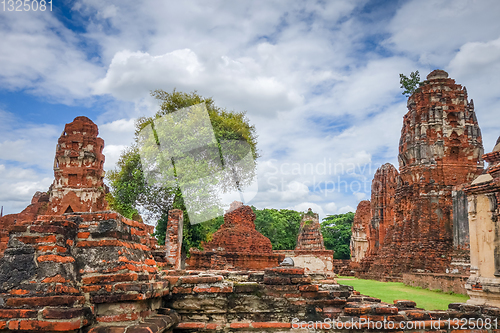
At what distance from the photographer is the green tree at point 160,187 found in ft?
48.0

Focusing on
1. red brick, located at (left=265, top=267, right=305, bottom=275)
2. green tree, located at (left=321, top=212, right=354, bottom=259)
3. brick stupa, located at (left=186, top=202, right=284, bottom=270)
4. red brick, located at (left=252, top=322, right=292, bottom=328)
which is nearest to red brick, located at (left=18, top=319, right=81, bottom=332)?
red brick, located at (left=252, top=322, right=292, bottom=328)

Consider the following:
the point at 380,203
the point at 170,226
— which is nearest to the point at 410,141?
the point at 380,203

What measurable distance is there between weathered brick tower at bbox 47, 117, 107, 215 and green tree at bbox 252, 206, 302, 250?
1062 inches

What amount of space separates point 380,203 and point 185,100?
1794 cm

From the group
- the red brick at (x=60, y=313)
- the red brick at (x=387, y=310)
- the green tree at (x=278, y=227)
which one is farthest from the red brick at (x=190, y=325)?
the green tree at (x=278, y=227)

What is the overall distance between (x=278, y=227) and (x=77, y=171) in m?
29.1

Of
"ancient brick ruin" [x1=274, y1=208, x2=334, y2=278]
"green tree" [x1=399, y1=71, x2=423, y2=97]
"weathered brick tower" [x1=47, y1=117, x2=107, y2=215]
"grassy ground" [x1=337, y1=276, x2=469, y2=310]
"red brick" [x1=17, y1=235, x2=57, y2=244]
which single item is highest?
"green tree" [x1=399, y1=71, x2=423, y2=97]

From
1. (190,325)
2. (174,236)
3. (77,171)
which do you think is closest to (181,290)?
(190,325)

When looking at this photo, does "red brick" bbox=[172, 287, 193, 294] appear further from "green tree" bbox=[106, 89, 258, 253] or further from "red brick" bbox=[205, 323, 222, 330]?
"green tree" bbox=[106, 89, 258, 253]

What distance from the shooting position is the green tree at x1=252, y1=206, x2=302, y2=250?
1545 inches

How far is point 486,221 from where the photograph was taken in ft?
18.7

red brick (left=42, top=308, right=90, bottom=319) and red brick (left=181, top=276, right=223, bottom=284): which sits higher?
red brick (left=181, top=276, right=223, bottom=284)

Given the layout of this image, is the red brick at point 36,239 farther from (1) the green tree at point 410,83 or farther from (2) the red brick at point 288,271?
(1) the green tree at point 410,83

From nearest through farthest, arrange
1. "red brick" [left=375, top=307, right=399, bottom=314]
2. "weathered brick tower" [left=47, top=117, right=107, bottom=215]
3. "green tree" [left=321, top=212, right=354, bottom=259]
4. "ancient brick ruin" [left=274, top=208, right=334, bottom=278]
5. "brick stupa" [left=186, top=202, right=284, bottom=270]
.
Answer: "red brick" [left=375, top=307, right=399, bottom=314] → "weathered brick tower" [left=47, top=117, right=107, bottom=215] → "ancient brick ruin" [left=274, top=208, right=334, bottom=278] → "brick stupa" [left=186, top=202, right=284, bottom=270] → "green tree" [left=321, top=212, right=354, bottom=259]
